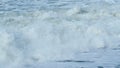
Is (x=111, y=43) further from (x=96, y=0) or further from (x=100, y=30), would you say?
(x=96, y=0)

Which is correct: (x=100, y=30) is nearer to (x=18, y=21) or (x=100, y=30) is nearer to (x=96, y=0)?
(x=18, y=21)

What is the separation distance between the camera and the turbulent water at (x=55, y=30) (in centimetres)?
717

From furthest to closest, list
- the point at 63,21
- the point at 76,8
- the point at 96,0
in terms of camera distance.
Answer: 1. the point at 96,0
2. the point at 76,8
3. the point at 63,21

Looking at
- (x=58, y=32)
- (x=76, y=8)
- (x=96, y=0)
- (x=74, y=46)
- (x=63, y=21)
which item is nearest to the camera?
(x=74, y=46)

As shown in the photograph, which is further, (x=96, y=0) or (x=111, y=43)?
(x=96, y=0)

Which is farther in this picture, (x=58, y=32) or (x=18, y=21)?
(x=18, y=21)

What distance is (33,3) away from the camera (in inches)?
486

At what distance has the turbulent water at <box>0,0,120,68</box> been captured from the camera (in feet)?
23.5

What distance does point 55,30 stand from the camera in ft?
27.9

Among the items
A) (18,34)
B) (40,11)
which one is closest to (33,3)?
(40,11)

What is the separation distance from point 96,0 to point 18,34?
14.1 ft

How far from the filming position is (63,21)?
9344 mm

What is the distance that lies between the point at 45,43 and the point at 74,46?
19.8 inches

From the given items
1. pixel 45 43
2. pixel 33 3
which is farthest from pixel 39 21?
pixel 33 3
